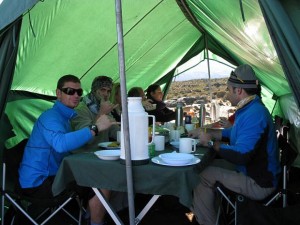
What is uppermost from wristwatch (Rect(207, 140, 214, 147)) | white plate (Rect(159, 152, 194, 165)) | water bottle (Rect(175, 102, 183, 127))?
water bottle (Rect(175, 102, 183, 127))

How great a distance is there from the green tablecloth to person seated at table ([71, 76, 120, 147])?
35.6 inches

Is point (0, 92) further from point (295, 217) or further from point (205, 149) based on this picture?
point (295, 217)

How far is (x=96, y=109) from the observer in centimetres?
362

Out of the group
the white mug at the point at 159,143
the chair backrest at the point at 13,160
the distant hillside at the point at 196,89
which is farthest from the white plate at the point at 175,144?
the distant hillside at the point at 196,89

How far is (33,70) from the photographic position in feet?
13.3

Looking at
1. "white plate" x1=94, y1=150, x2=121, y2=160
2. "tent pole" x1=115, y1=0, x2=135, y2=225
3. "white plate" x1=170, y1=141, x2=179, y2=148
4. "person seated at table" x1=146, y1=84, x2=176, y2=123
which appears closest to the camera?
"tent pole" x1=115, y1=0, x2=135, y2=225

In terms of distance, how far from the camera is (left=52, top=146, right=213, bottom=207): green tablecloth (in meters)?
2.00

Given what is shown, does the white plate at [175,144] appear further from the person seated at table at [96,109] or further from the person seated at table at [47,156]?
the person seated at table at [96,109]

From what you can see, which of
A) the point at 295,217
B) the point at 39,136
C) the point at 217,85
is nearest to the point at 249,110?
the point at 295,217

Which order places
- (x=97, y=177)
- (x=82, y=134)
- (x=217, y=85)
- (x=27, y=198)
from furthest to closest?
(x=217, y=85) < (x=27, y=198) < (x=82, y=134) < (x=97, y=177)

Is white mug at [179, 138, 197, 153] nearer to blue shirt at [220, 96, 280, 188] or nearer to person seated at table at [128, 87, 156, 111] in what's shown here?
blue shirt at [220, 96, 280, 188]

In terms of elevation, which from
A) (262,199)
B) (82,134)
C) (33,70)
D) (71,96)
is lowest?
(262,199)

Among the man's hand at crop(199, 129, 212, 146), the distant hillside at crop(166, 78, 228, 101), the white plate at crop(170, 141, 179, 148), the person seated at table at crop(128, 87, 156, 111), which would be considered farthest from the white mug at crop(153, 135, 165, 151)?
the distant hillside at crop(166, 78, 228, 101)

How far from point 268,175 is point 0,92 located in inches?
80.6
